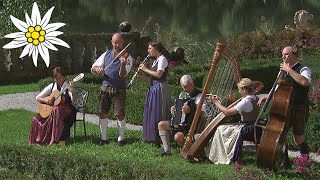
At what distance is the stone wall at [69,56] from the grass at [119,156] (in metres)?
6.57

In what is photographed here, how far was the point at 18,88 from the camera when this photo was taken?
51.8 feet

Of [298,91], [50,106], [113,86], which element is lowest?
[50,106]

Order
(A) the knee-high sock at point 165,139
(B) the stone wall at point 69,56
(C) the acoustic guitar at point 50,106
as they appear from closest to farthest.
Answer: (A) the knee-high sock at point 165,139 → (C) the acoustic guitar at point 50,106 → (B) the stone wall at point 69,56

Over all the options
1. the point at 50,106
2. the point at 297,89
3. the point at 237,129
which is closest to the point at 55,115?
the point at 50,106

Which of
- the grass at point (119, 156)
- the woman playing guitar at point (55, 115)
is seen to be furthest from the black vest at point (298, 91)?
the woman playing guitar at point (55, 115)

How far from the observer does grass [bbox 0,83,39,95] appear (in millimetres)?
15280

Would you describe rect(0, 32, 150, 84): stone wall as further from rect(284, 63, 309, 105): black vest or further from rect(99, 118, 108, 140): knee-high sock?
rect(284, 63, 309, 105): black vest

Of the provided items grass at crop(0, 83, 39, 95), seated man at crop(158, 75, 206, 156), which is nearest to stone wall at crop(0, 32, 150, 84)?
grass at crop(0, 83, 39, 95)

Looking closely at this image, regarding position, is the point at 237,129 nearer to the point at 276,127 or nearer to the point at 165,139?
the point at 276,127

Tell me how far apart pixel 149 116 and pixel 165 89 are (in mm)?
370


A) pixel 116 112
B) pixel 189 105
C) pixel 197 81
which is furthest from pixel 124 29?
pixel 189 105

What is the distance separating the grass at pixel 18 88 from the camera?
50.1 feet

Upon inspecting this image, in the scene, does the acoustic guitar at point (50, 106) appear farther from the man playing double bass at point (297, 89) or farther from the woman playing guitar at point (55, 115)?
the man playing double bass at point (297, 89)

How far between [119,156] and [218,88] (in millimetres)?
1349
